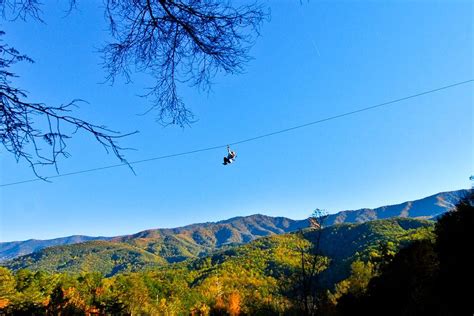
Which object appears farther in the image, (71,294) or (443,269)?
(71,294)

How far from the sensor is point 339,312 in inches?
1038

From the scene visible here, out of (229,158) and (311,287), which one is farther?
(311,287)

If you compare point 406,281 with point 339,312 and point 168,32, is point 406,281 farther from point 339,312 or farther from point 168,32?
point 168,32

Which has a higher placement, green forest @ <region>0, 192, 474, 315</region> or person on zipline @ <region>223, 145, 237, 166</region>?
person on zipline @ <region>223, 145, 237, 166</region>

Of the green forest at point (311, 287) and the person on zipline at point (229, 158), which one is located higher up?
the person on zipline at point (229, 158)

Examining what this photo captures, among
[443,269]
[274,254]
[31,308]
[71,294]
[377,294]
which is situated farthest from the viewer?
[274,254]

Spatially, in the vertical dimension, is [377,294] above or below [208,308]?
above

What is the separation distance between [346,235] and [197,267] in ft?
222

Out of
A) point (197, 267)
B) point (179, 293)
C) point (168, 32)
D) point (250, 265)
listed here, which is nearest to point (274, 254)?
point (250, 265)

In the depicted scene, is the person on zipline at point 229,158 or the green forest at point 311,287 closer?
the person on zipline at point 229,158

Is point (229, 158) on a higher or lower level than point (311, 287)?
higher

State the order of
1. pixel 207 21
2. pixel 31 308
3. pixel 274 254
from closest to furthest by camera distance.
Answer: pixel 207 21 < pixel 31 308 < pixel 274 254

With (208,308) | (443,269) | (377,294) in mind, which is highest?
(443,269)

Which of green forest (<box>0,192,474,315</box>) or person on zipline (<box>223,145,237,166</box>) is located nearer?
person on zipline (<box>223,145,237,166</box>)
